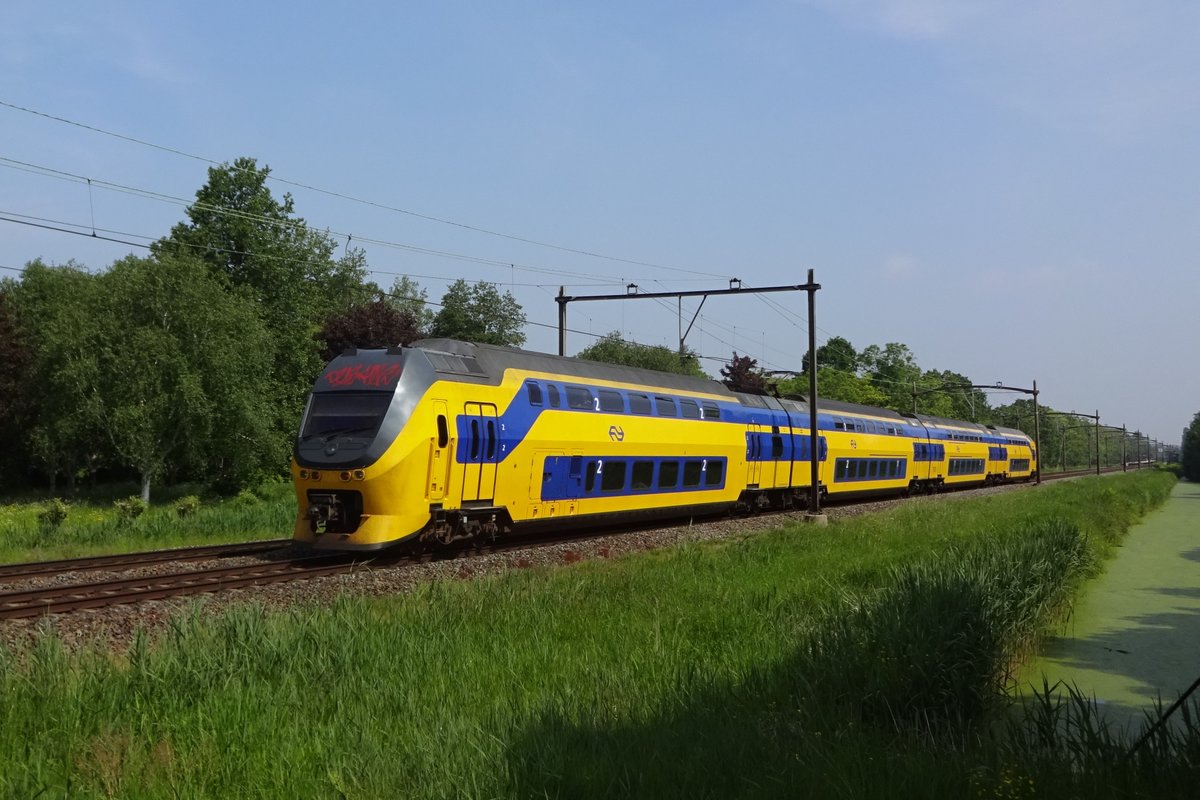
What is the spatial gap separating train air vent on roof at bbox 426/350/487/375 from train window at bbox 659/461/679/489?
7020mm

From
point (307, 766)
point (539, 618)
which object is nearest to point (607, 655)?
point (539, 618)

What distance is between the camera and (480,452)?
17297 mm

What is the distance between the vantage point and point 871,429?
38969 millimetres

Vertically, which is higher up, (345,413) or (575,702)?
(345,413)

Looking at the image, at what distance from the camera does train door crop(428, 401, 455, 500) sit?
1620 centimetres

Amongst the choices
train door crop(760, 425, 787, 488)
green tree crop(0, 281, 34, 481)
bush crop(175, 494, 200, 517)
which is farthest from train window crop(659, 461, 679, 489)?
green tree crop(0, 281, 34, 481)

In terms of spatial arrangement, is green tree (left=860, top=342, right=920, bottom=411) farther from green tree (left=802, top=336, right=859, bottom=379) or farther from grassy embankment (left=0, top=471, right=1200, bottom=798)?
grassy embankment (left=0, top=471, right=1200, bottom=798)

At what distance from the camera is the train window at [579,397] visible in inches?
791

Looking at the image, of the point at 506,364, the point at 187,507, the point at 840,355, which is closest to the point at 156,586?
the point at 506,364

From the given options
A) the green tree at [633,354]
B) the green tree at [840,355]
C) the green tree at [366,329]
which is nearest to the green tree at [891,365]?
the green tree at [840,355]

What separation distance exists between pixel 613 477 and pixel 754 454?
8151 millimetres

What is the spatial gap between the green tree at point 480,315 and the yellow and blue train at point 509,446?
159 feet

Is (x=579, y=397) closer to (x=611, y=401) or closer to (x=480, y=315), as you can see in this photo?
(x=611, y=401)

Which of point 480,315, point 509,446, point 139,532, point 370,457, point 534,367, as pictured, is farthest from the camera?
point 480,315
